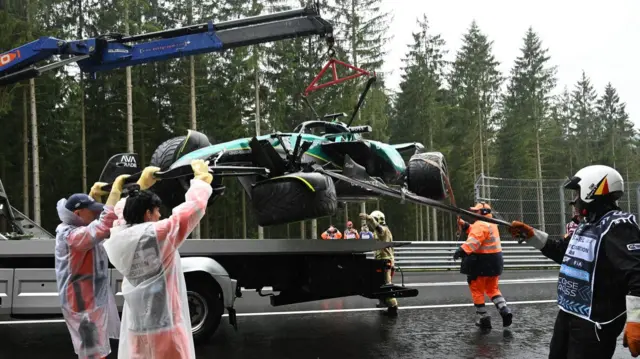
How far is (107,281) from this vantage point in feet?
14.3

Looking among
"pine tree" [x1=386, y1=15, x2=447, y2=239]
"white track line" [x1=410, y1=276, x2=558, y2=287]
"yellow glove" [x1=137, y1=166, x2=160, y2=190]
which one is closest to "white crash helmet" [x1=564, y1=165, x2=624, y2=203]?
"yellow glove" [x1=137, y1=166, x2=160, y2=190]

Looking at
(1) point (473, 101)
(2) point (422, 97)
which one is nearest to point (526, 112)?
(1) point (473, 101)

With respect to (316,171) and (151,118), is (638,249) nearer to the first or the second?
(316,171)

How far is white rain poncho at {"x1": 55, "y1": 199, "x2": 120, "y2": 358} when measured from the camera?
4.05m

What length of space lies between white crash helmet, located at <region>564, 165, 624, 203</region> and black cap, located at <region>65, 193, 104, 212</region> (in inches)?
142

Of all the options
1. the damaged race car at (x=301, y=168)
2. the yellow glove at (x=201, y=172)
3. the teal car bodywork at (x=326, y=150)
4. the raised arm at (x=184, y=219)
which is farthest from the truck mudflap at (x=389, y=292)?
the raised arm at (x=184, y=219)

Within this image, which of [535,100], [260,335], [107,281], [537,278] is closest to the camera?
[107,281]

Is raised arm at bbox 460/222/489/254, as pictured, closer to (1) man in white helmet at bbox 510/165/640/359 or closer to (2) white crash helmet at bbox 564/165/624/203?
(1) man in white helmet at bbox 510/165/640/359

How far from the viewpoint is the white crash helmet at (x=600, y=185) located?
3.44 m

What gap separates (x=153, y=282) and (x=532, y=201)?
13.3 meters

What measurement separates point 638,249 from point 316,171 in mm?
3747

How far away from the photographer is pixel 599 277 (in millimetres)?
3275

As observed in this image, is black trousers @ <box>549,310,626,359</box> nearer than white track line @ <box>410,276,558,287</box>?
Yes

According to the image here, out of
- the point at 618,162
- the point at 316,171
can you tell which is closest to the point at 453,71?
the point at 618,162
